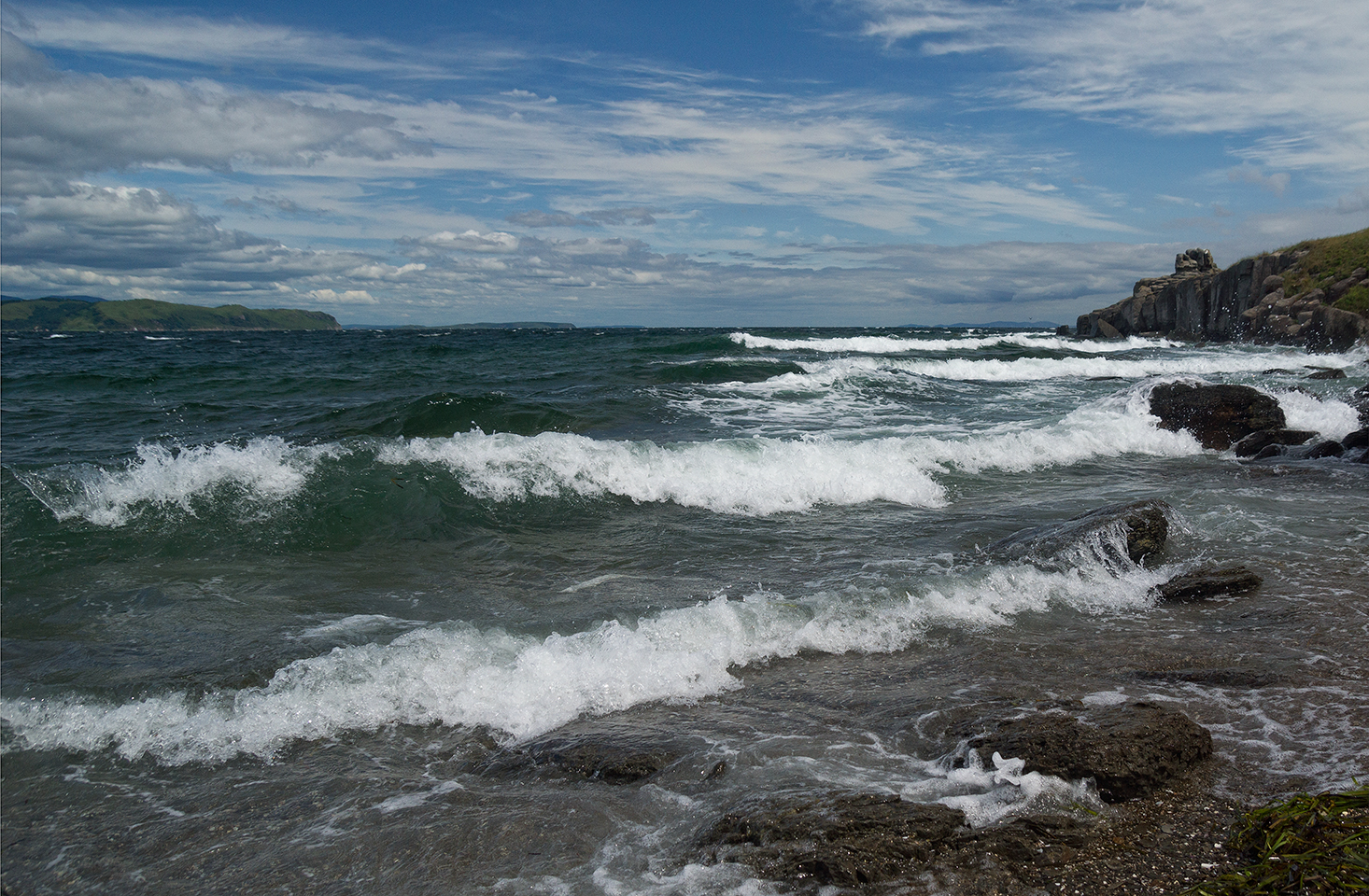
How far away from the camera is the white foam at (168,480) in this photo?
8.84 m

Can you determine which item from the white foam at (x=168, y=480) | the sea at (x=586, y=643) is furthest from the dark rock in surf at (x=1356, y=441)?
the white foam at (x=168, y=480)

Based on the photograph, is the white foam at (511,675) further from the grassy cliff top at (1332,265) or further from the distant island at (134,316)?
the distant island at (134,316)

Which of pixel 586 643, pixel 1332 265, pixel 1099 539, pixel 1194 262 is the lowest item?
pixel 586 643

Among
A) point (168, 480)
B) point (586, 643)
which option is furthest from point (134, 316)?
point (586, 643)

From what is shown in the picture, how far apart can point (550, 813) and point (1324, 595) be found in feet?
20.3

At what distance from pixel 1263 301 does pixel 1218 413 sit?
3535cm

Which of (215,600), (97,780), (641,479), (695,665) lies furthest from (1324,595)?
(215,600)

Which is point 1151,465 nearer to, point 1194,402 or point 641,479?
point 1194,402

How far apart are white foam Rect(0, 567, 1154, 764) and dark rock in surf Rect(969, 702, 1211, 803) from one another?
182cm

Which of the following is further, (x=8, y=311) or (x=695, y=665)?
(x=8, y=311)

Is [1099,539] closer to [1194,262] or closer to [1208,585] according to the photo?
[1208,585]

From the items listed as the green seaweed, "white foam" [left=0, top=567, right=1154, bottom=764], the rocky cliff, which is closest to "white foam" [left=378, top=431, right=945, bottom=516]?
"white foam" [left=0, top=567, right=1154, bottom=764]

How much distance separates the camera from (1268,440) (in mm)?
12484

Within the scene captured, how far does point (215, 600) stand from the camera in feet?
22.2
